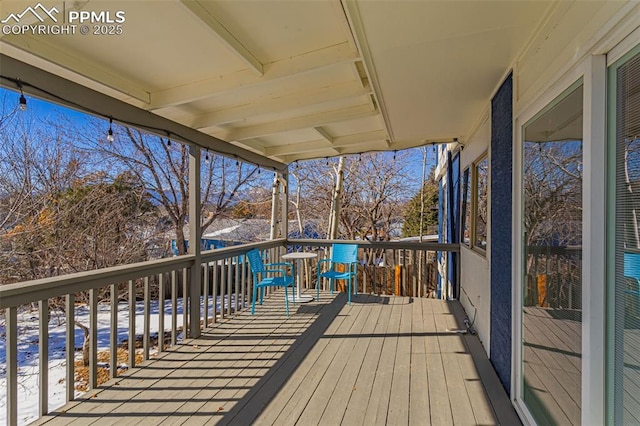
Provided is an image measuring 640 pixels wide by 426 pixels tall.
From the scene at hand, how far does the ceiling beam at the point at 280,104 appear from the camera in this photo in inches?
116

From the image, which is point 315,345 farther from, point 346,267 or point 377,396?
point 346,267

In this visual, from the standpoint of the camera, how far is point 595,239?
1.26 meters

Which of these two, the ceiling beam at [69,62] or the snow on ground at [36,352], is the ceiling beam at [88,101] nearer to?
the ceiling beam at [69,62]

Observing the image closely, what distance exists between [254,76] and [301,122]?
1190mm

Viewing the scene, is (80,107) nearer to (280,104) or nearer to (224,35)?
(224,35)

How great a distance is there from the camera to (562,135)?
161 cm

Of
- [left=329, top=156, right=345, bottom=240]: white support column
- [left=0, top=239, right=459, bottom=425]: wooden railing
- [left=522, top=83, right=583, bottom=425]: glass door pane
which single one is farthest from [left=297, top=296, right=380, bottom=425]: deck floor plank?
[left=329, top=156, right=345, bottom=240]: white support column

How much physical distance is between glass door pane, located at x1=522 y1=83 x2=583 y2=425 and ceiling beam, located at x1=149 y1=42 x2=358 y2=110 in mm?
1296

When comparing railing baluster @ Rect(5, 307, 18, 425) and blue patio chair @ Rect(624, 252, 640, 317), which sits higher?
blue patio chair @ Rect(624, 252, 640, 317)

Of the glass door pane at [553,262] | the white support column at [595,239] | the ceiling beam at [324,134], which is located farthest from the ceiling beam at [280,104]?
the white support column at [595,239]

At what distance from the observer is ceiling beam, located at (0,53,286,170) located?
210 cm

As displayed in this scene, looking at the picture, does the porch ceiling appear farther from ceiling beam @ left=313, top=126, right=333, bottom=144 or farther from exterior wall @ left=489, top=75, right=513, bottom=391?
ceiling beam @ left=313, top=126, right=333, bottom=144

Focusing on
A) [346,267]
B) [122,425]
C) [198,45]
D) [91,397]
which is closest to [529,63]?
[198,45]

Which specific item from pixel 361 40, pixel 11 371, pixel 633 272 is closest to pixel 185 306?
pixel 11 371
